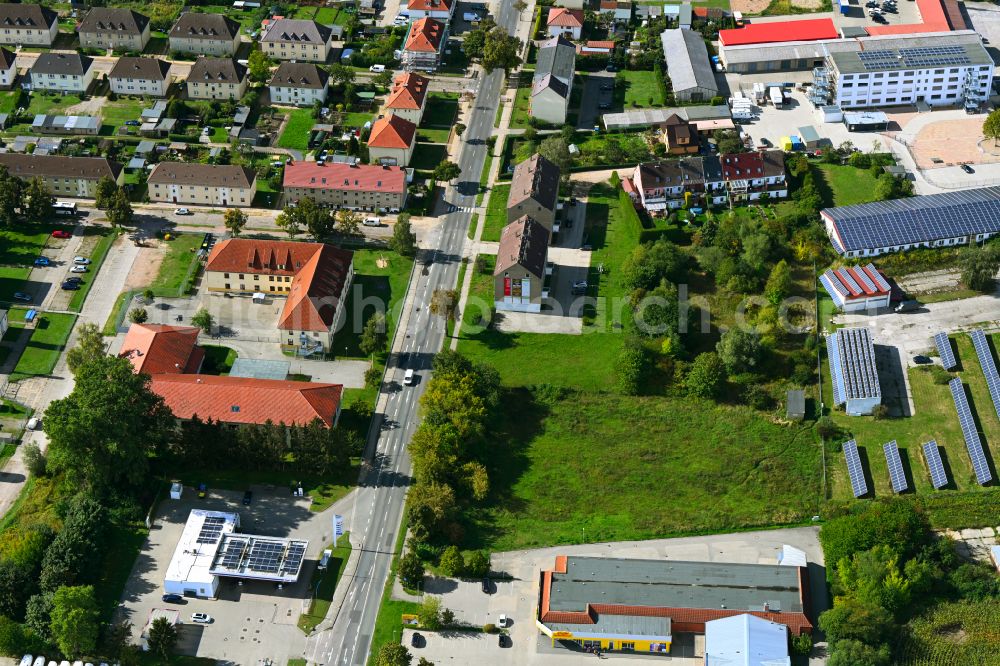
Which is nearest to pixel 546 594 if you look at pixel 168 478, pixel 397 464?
pixel 397 464

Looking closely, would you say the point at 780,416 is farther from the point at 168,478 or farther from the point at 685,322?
the point at 168,478

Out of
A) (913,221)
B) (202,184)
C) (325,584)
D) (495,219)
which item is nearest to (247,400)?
(325,584)

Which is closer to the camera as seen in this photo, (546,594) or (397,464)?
(546,594)

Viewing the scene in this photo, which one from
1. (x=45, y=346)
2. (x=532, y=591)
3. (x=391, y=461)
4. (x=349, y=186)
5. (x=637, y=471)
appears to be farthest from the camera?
(x=349, y=186)

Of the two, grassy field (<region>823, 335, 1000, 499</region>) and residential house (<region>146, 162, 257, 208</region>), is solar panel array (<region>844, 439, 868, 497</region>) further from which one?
residential house (<region>146, 162, 257, 208</region>)

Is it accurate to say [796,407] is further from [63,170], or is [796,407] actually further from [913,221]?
[63,170]

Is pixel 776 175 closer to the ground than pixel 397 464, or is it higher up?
higher up

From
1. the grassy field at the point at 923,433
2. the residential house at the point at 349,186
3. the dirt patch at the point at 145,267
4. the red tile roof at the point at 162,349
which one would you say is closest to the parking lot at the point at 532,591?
the grassy field at the point at 923,433

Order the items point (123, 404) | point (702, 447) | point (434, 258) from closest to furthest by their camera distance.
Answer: point (123, 404) → point (702, 447) → point (434, 258)
